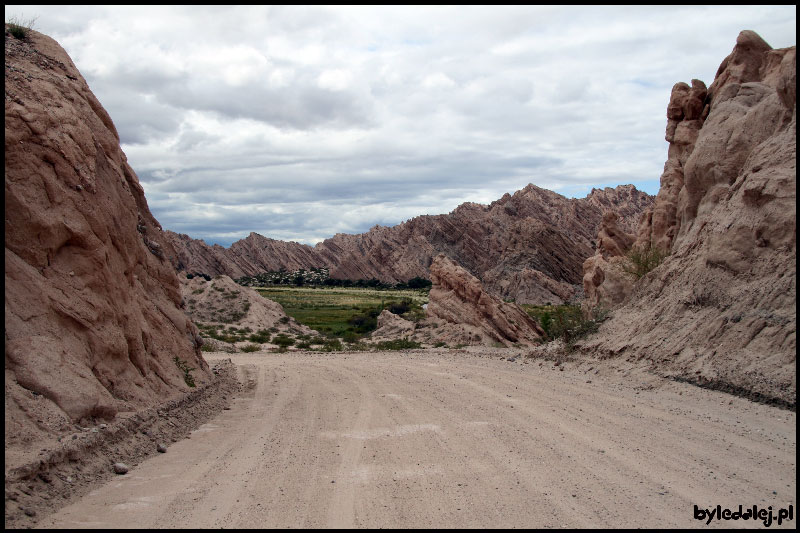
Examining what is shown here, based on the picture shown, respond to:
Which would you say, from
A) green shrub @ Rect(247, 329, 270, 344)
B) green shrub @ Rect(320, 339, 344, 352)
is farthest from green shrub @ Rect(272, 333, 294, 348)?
green shrub @ Rect(320, 339, 344, 352)

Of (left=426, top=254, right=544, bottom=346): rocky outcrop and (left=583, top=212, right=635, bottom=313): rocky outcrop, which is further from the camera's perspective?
(left=426, top=254, right=544, bottom=346): rocky outcrop

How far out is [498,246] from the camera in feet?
396

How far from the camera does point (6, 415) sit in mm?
6789

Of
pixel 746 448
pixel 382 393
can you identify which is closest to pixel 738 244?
pixel 746 448

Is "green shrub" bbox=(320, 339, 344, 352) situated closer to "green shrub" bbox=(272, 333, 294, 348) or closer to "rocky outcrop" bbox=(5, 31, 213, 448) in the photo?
"green shrub" bbox=(272, 333, 294, 348)

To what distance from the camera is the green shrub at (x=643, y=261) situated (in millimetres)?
21959

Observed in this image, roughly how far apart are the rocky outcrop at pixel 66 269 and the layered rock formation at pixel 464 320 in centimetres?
2191

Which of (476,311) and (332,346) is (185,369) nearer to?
(332,346)

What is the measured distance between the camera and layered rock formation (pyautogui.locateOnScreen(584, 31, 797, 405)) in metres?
12.0

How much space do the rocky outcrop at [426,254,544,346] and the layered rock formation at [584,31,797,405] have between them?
13827mm

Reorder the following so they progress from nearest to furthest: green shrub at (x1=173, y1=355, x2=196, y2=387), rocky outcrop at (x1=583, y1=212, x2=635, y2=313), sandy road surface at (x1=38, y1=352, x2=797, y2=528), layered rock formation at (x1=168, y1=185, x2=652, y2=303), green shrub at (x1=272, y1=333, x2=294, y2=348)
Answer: sandy road surface at (x1=38, y1=352, x2=797, y2=528) → green shrub at (x1=173, y1=355, x2=196, y2=387) → rocky outcrop at (x1=583, y1=212, x2=635, y2=313) → green shrub at (x1=272, y1=333, x2=294, y2=348) → layered rock formation at (x1=168, y1=185, x2=652, y2=303)

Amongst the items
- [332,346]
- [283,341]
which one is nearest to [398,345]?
[332,346]

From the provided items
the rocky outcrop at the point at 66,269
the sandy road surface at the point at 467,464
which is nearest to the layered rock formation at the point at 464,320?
the sandy road surface at the point at 467,464

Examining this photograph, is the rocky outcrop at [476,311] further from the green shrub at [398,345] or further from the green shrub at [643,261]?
the green shrub at [643,261]
